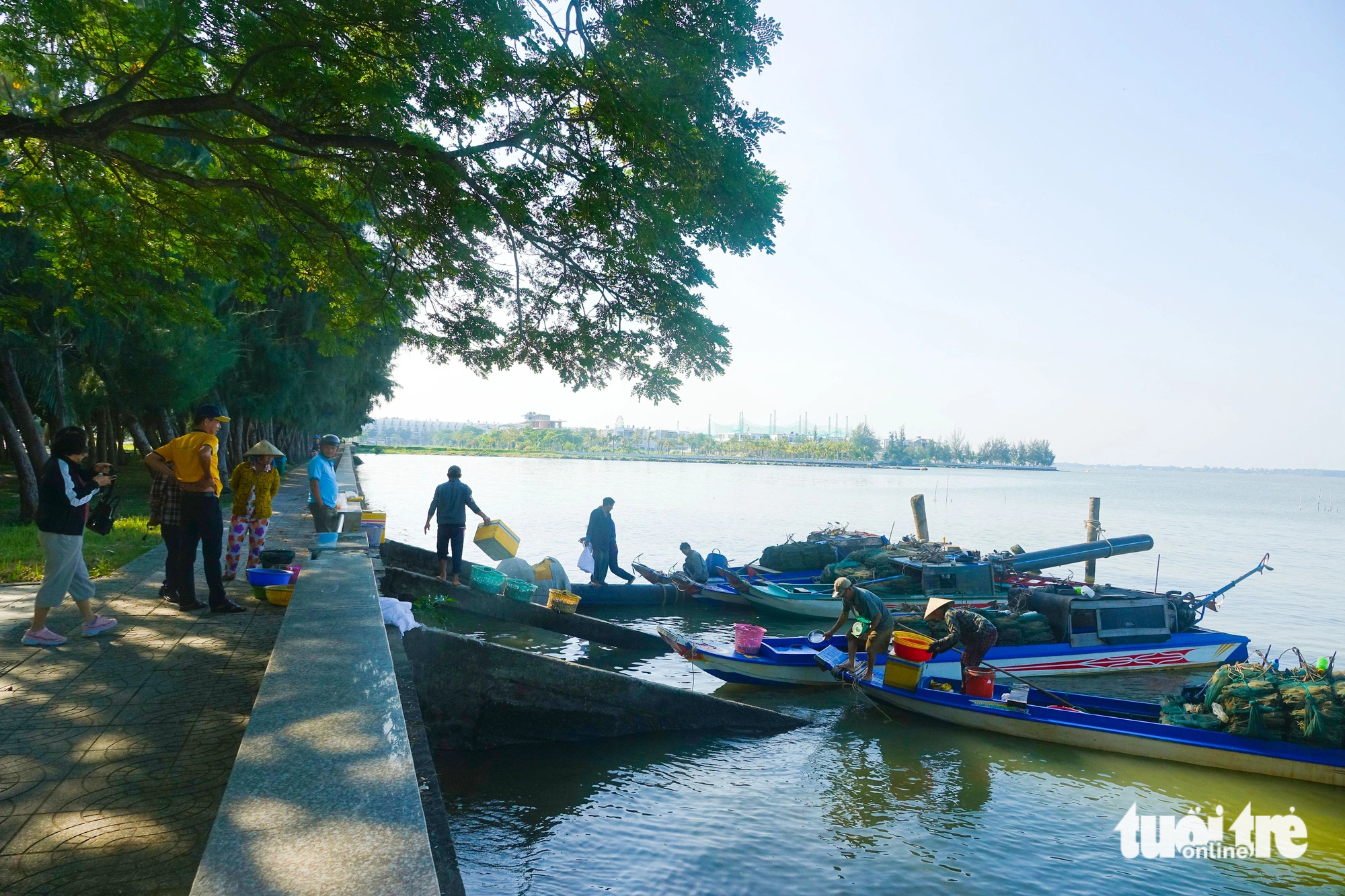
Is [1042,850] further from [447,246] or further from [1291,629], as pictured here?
[1291,629]

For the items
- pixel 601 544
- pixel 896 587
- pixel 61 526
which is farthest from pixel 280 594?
pixel 896 587

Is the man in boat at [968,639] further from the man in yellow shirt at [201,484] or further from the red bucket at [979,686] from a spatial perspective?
the man in yellow shirt at [201,484]

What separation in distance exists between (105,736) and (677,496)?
61827 mm

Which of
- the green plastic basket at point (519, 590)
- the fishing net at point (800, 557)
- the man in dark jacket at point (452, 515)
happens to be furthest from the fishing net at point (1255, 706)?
the fishing net at point (800, 557)

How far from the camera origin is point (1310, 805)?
356 inches

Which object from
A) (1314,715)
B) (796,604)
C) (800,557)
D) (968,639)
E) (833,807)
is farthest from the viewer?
(800,557)

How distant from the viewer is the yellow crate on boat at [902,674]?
36.4ft

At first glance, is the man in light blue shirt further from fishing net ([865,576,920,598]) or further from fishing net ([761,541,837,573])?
fishing net ([761,541,837,573])

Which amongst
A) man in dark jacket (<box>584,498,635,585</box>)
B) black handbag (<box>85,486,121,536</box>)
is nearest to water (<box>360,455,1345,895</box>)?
man in dark jacket (<box>584,498,635,585</box>)

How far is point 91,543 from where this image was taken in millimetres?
12820

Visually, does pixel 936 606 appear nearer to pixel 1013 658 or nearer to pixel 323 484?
pixel 1013 658

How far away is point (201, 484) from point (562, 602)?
25.4 feet

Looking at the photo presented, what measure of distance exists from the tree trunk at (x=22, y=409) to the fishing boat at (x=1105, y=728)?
50.1 ft

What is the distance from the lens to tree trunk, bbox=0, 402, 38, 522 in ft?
49.8
